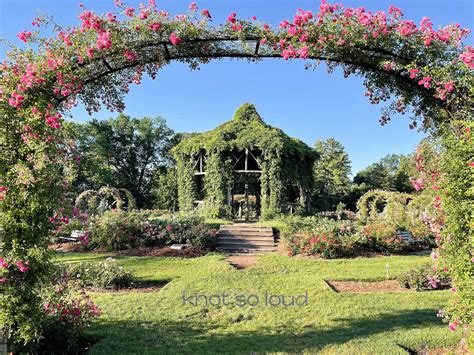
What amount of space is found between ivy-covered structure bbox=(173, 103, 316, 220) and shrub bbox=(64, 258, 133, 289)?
32.1 feet

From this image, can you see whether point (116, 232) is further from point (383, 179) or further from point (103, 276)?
point (383, 179)

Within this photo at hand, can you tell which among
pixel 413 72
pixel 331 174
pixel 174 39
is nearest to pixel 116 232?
pixel 174 39

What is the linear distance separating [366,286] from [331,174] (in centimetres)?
3616

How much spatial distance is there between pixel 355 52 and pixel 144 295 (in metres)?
5.64

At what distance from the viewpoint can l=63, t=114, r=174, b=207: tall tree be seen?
124 ft

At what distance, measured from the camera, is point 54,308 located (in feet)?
14.0

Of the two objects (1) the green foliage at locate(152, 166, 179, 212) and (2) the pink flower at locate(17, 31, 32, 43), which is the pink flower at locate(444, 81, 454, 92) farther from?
(1) the green foliage at locate(152, 166, 179, 212)

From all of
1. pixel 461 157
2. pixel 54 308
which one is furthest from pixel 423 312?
pixel 54 308

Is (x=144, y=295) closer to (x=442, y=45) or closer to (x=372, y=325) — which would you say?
(x=372, y=325)

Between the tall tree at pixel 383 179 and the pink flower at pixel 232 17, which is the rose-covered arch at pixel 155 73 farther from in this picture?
the tall tree at pixel 383 179

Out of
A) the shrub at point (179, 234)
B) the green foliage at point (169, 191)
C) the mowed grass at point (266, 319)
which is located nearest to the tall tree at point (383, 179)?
the green foliage at point (169, 191)

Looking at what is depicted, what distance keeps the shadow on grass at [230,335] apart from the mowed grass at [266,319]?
0.04ft

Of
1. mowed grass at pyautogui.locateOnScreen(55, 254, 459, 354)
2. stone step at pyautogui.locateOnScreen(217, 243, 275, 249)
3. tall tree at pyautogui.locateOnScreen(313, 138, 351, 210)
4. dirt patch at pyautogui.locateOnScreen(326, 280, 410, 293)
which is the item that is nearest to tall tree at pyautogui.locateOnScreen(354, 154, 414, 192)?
tall tree at pyautogui.locateOnScreen(313, 138, 351, 210)

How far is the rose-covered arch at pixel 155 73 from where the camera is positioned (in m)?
3.74
